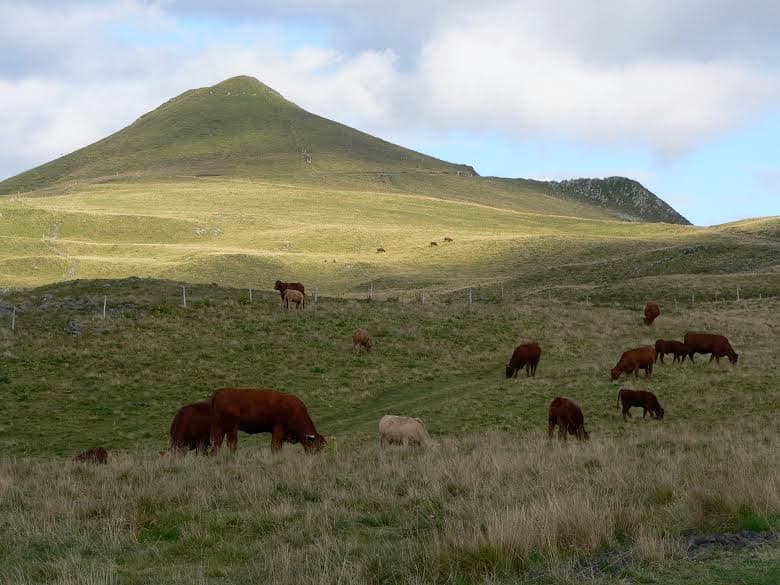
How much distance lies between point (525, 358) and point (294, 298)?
46.0ft

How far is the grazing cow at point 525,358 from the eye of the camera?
96.0 feet

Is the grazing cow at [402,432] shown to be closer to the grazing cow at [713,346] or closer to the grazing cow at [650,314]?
the grazing cow at [713,346]

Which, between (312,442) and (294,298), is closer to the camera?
(312,442)

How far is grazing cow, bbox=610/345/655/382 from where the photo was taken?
26625 millimetres

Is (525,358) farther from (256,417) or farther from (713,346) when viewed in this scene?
(256,417)

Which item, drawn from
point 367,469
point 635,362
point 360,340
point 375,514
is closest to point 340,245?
point 360,340

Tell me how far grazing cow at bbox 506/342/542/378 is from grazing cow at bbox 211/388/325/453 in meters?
15.2

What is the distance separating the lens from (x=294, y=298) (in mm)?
39406

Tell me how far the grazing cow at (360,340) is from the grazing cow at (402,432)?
15418mm

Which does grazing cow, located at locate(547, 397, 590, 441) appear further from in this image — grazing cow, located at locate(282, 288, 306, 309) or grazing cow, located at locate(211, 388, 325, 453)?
grazing cow, located at locate(282, 288, 306, 309)

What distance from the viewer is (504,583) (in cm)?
638

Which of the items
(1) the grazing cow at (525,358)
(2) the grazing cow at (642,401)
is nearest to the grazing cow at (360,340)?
(1) the grazing cow at (525,358)

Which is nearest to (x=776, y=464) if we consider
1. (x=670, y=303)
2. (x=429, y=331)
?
(x=429, y=331)

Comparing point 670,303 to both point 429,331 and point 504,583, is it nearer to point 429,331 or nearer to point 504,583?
point 429,331
